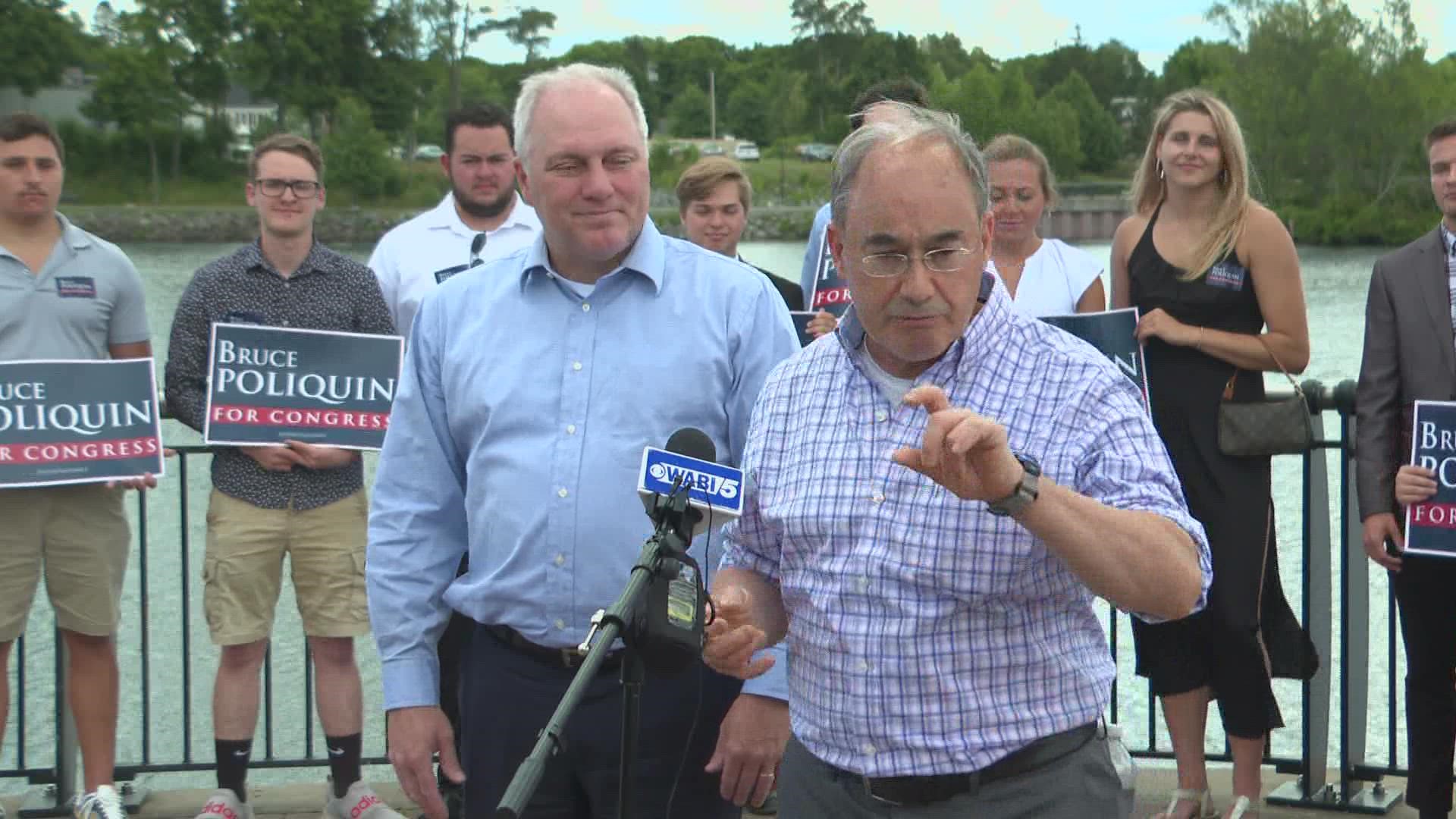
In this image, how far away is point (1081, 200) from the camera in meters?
54.5

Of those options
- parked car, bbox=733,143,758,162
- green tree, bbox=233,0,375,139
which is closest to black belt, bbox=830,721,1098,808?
parked car, bbox=733,143,758,162

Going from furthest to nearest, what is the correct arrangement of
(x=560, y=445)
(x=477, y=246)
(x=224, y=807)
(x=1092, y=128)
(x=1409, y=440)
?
(x=1092, y=128), (x=477, y=246), (x=224, y=807), (x=1409, y=440), (x=560, y=445)

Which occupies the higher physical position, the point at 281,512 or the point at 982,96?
the point at 982,96

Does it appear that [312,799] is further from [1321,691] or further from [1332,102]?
[1332,102]

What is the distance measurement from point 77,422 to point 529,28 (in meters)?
73.7

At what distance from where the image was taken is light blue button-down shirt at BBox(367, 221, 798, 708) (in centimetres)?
326

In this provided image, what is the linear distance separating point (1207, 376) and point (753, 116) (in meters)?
86.1

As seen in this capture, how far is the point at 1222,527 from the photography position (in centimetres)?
524

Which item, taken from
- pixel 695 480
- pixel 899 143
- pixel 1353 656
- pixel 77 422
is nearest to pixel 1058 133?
pixel 1353 656

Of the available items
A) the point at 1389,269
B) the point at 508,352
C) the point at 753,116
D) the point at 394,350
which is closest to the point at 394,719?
the point at 508,352

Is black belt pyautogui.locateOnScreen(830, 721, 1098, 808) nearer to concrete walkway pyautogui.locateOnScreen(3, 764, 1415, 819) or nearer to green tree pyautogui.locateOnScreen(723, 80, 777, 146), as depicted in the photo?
concrete walkway pyautogui.locateOnScreen(3, 764, 1415, 819)

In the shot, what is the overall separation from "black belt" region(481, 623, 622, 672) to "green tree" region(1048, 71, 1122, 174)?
47894mm

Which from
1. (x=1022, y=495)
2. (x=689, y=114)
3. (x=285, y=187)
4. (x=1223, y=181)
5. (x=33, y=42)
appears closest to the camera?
(x=1022, y=495)

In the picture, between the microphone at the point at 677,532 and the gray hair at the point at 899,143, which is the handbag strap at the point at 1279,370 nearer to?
the gray hair at the point at 899,143
